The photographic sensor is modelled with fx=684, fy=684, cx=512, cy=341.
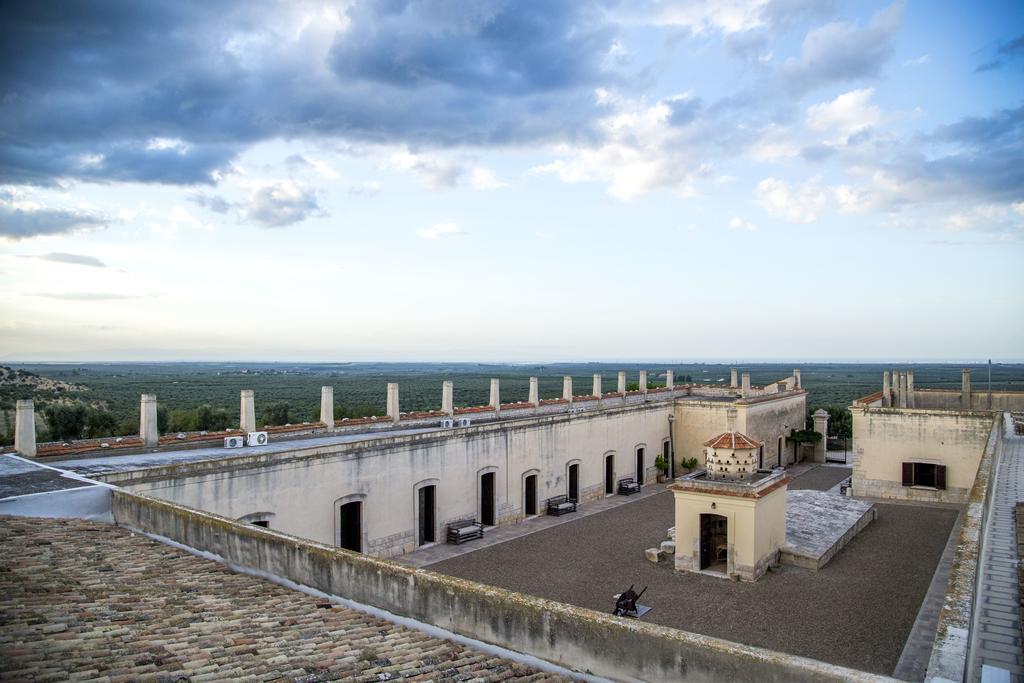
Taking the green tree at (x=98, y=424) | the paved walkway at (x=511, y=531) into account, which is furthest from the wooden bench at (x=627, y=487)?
the green tree at (x=98, y=424)

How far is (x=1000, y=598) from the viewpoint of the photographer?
6.32m

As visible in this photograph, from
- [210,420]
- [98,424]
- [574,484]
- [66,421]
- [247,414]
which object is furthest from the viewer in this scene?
[210,420]

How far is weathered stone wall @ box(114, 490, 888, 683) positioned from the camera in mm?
4500

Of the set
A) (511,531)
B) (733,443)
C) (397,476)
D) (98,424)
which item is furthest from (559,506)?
(98,424)

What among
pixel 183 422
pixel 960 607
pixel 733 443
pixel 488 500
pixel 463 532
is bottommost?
pixel 463 532

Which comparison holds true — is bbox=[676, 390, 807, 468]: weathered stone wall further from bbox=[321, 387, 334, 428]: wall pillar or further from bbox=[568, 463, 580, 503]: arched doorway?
bbox=[321, 387, 334, 428]: wall pillar

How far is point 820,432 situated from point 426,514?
23060mm

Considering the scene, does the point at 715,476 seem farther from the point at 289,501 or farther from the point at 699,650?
the point at 699,650

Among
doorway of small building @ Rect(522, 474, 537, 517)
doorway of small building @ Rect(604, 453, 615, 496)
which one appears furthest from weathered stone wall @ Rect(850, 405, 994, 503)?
doorway of small building @ Rect(522, 474, 537, 517)

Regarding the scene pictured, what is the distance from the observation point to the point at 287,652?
5.50 m

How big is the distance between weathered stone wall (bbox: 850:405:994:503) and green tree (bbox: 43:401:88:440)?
3137cm

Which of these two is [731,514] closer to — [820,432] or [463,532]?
[463,532]

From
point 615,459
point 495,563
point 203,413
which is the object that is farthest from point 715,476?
point 203,413

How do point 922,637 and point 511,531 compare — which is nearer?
point 922,637
